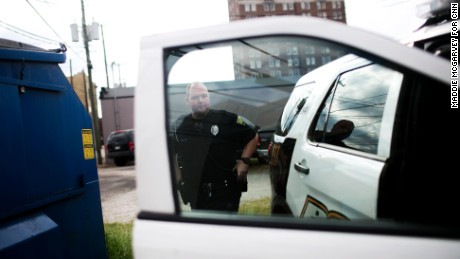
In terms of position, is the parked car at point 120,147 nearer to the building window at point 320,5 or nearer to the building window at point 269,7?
the building window at point 269,7

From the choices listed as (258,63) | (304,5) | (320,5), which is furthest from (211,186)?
(320,5)

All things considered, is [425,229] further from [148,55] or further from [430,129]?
[148,55]

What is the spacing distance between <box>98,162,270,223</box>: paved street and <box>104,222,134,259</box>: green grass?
88 cm

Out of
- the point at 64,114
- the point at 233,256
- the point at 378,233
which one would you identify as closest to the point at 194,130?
the point at 64,114

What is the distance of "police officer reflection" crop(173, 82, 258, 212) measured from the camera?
2.46 metres

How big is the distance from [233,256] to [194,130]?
5.30 ft

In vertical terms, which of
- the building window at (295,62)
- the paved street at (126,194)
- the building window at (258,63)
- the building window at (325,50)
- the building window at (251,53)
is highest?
the building window at (251,53)

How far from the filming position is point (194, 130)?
108 inches

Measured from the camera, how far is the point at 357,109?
2146 millimetres

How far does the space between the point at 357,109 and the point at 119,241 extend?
11.4 ft

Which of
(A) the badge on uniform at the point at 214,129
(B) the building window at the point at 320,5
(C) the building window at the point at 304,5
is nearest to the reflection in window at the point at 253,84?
(A) the badge on uniform at the point at 214,129

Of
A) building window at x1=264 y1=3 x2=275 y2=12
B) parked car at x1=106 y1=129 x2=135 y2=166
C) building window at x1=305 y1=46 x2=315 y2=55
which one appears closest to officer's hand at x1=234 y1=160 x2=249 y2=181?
building window at x1=305 y1=46 x2=315 y2=55

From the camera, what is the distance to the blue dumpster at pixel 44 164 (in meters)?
2.40

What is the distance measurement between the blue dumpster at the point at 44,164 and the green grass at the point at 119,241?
2.06ft
